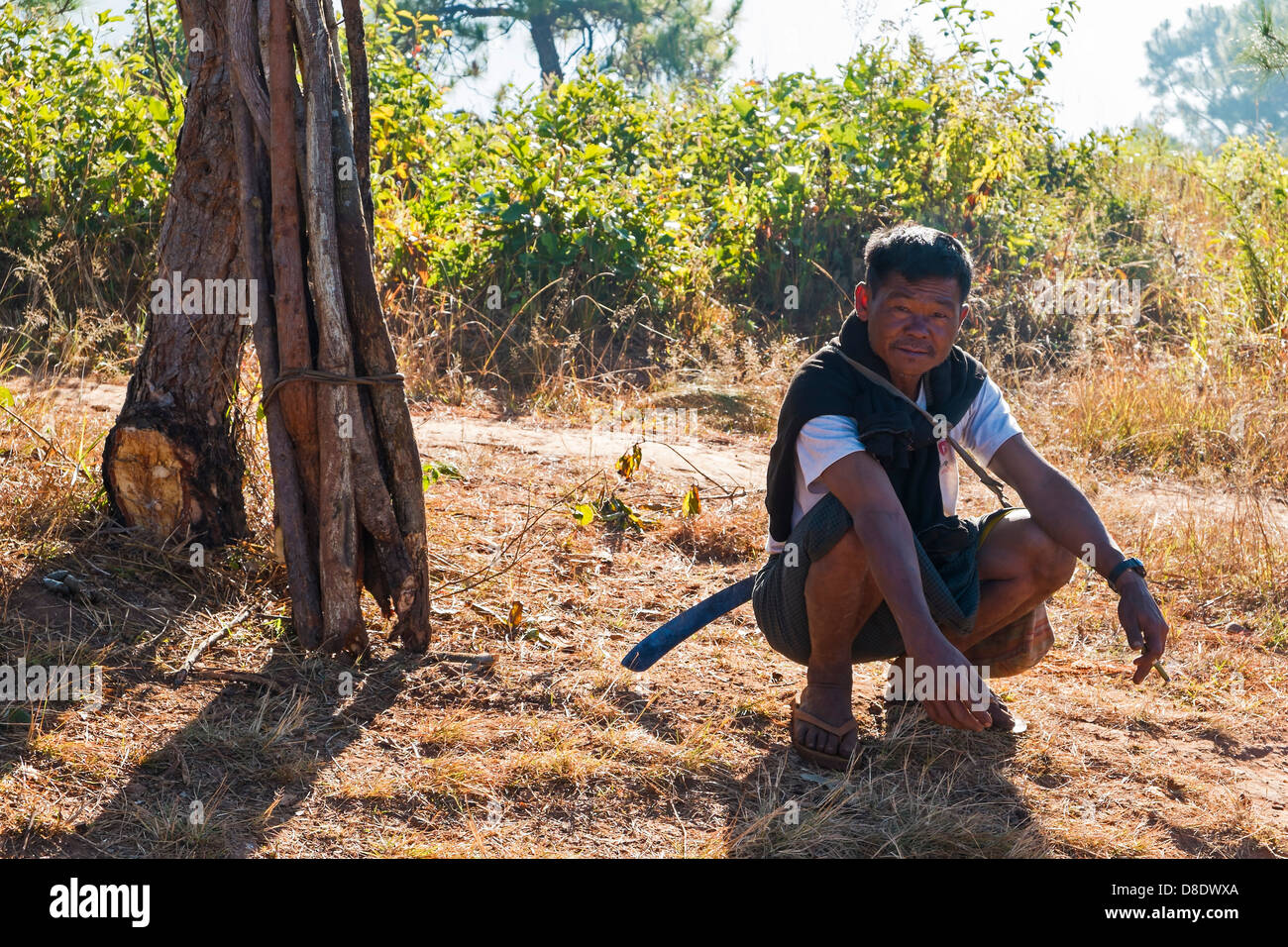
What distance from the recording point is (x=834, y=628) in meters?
2.82

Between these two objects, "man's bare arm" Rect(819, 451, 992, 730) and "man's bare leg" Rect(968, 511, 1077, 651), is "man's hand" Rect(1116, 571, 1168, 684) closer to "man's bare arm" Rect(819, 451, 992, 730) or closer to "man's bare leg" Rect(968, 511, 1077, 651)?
"man's bare leg" Rect(968, 511, 1077, 651)

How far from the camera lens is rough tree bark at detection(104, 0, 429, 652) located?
3.12 m

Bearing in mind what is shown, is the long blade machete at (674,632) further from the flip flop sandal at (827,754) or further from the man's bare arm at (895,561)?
the man's bare arm at (895,561)

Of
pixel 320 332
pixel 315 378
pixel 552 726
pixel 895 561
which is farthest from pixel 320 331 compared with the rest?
pixel 895 561

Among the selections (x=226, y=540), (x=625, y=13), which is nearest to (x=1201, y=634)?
(x=226, y=540)

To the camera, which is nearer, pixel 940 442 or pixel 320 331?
pixel 940 442

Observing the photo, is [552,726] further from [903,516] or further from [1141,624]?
[1141,624]

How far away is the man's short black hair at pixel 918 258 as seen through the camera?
273 centimetres

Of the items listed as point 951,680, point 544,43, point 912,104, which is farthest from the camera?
point 544,43

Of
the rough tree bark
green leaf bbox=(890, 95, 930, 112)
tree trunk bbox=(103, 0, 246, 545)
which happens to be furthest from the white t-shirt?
green leaf bbox=(890, 95, 930, 112)

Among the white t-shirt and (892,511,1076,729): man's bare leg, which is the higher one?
the white t-shirt

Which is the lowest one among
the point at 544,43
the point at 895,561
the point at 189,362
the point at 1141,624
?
the point at 1141,624

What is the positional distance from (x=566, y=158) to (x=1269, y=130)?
18.4ft

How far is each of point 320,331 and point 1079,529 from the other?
2012 mm
